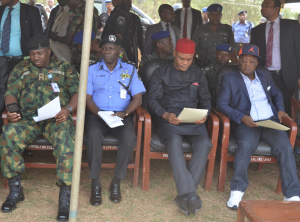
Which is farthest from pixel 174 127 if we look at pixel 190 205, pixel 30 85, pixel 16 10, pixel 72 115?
pixel 16 10

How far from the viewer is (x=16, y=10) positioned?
436 cm

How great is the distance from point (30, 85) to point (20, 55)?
107 centimetres

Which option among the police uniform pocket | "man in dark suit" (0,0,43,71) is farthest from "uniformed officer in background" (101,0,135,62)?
the police uniform pocket

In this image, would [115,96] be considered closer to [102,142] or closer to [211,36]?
[102,142]

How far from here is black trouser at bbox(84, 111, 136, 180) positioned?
330 cm

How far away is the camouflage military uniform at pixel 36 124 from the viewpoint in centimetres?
308

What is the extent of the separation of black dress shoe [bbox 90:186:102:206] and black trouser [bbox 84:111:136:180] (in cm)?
11

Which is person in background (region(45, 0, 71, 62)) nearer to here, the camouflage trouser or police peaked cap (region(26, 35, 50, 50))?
police peaked cap (region(26, 35, 50, 50))

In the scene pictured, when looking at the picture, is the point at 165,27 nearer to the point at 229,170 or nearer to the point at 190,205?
the point at 229,170

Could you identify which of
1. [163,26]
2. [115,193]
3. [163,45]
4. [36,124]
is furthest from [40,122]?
[163,26]

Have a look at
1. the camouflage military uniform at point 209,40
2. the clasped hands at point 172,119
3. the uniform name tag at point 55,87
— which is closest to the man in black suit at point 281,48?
the camouflage military uniform at point 209,40

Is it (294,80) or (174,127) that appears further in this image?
(294,80)

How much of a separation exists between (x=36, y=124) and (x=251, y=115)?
7.56 ft

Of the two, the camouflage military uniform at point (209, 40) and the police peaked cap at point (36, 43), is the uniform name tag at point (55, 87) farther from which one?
the camouflage military uniform at point (209, 40)
